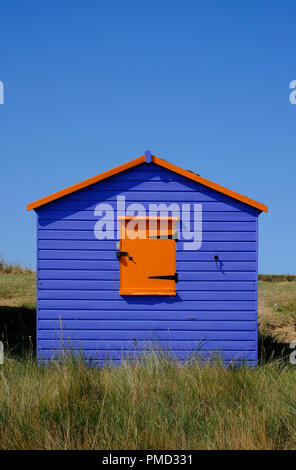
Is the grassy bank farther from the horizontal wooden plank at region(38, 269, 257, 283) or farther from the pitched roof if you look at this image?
the pitched roof

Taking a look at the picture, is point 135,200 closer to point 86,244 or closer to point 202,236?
point 86,244

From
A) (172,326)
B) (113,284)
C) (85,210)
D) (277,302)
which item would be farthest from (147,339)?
(277,302)

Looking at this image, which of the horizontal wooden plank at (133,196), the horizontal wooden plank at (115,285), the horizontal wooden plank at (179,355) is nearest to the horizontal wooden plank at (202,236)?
the horizontal wooden plank at (133,196)

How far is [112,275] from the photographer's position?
415 inches

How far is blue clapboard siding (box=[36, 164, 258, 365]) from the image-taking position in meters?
10.5

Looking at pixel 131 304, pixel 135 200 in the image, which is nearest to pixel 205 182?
pixel 135 200

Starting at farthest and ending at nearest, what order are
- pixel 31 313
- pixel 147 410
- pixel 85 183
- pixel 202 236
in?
1. pixel 31 313
2. pixel 202 236
3. pixel 85 183
4. pixel 147 410

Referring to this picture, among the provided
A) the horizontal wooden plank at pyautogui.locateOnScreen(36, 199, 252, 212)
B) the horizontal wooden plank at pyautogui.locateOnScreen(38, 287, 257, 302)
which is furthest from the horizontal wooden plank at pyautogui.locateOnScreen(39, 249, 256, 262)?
the horizontal wooden plank at pyautogui.locateOnScreen(36, 199, 252, 212)

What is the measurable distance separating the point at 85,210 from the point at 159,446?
19.1ft

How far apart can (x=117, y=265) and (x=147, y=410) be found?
4.57m

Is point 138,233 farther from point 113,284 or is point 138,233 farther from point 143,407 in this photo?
point 143,407

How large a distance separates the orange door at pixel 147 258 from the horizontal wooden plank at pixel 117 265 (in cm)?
22

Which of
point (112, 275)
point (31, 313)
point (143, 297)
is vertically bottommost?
point (31, 313)

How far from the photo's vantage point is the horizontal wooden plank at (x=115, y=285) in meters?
10.6
